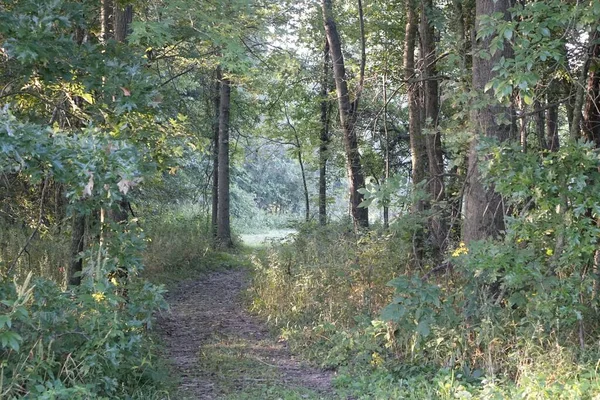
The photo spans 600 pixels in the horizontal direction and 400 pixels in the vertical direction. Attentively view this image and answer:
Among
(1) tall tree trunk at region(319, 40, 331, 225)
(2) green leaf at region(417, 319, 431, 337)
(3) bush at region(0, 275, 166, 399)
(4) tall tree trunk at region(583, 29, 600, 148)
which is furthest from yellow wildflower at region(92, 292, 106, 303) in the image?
(1) tall tree trunk at region(319, 40, 331, 225)

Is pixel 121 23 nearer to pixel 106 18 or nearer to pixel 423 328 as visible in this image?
pixel 106 18

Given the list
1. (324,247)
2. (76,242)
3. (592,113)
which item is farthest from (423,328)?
(324,247)

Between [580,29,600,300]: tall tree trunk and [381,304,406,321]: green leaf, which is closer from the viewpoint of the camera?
[381,304,406,321]: green leaf

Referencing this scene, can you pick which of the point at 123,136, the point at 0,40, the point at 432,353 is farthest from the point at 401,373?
the point at 0,40

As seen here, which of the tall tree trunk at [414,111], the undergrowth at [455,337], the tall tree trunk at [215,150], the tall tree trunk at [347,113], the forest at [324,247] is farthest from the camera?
the tall tree trunk at [215,150]

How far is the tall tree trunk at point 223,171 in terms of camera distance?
1816 cm

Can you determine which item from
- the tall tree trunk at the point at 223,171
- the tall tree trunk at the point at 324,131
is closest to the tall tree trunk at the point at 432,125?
the tall tree trunk at the point at 324,131

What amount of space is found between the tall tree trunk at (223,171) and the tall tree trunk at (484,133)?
11.9 meters

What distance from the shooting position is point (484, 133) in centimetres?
639

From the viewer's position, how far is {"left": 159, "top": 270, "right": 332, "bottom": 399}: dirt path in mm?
5961

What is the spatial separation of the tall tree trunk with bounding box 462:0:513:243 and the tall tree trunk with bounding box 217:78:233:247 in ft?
39.0

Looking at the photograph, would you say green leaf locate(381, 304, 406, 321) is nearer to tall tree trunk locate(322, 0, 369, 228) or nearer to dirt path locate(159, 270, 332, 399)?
dirt path locate(159, 270, 332, 399)

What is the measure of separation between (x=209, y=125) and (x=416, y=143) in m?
9.42

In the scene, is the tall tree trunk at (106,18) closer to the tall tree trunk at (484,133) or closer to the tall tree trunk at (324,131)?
the tall tree trunk at (484,133)
